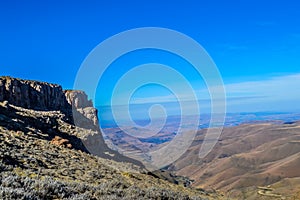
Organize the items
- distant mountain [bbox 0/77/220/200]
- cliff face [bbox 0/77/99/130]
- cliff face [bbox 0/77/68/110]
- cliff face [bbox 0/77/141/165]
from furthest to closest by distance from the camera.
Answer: cliff face [bbox 0/77/99/130] → cliff face [bbox 0/77/68/110] → cliff face [bbox 0/77/141/165] → distant mountain [bbox 0/77/220/200]

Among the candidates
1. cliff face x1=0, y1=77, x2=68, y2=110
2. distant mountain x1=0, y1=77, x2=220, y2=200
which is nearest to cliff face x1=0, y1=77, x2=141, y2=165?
cliff face x1=0, y1=77, x2=68, y2=110

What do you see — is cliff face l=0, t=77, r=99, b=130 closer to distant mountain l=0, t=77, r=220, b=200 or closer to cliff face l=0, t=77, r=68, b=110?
cliff face l=0, t=77, r=68, b=110

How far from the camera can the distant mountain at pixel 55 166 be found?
11000 mm

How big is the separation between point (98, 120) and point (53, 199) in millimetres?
60432

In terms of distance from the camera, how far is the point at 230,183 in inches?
7003

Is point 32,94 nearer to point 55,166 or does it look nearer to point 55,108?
point 55,108

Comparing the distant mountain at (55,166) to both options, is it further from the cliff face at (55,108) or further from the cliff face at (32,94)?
the cliff face at (55,108)

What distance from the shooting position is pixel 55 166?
19.5m

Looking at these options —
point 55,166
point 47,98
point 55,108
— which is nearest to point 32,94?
point 47,98

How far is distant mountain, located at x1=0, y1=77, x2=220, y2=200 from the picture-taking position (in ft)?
36.1

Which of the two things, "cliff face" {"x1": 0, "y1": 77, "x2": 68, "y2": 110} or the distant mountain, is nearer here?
the distant mountain

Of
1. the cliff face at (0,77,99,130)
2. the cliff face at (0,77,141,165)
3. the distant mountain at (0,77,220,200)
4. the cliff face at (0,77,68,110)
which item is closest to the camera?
the distant mountain at (0,77,220,200)

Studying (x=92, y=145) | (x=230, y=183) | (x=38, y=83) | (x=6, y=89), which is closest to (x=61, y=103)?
(x=38, y=83)

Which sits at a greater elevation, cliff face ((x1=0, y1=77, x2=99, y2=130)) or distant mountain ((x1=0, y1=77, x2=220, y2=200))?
cliff face ((x1=0, y1=77, x2=99, y2=130))
